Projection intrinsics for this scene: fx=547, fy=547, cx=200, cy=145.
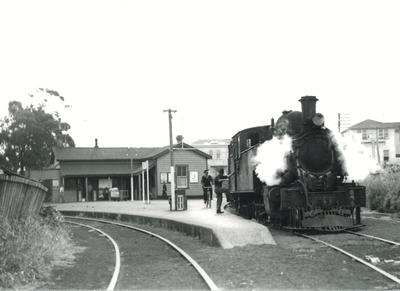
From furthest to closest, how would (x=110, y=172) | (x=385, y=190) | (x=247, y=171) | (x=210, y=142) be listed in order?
(x=210, y=142)
(x=110, y=172)
(x=385, y=190)
(x=247, y=171)

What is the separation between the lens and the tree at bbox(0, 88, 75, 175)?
161 ft

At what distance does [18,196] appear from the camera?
10773mm

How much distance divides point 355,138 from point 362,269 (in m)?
6.64

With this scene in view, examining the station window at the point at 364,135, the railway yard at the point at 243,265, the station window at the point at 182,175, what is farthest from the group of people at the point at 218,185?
the station window at the point at 364,135

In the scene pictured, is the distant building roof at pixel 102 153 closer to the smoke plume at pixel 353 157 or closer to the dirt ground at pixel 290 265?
the smoke plume at pixel 353 157

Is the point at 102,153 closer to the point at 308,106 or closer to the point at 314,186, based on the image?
the point at 314,186

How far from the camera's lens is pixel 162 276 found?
8422 mm

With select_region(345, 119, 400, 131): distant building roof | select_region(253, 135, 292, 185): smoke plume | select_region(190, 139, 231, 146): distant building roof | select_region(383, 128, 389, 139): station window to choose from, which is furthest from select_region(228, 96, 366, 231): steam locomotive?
select_region(190, 139, 231, 146): distant building roof

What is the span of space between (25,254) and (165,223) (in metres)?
10.3

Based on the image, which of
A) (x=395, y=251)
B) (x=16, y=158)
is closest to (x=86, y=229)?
(x=395, y=251)

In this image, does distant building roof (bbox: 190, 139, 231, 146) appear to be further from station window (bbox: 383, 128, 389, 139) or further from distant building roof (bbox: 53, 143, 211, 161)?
distant building roof (bbox: 53, 143, 211, 161)

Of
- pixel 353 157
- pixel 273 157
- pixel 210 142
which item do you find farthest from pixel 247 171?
pixel 210 142

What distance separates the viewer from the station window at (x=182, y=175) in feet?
145

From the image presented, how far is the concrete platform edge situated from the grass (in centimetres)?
327
